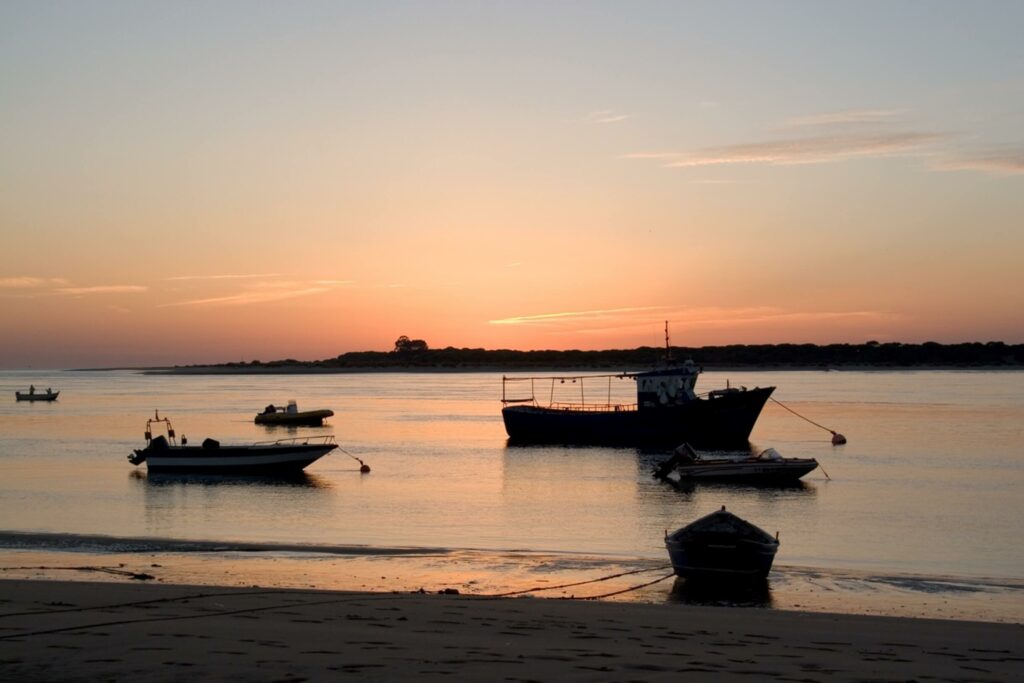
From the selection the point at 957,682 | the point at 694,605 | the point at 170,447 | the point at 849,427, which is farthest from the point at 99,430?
the point at 957,682

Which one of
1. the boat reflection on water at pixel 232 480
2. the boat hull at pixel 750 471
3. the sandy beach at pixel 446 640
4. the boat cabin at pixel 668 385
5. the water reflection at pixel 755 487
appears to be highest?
the boat cabin at pixel 668 385

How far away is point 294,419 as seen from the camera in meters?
67.2

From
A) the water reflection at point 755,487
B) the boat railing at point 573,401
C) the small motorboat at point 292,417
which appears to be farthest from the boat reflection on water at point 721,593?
the small motorboat at point 292,417

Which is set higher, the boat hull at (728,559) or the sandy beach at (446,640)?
the sandy beach at (446,640)

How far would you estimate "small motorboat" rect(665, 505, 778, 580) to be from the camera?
689 inches

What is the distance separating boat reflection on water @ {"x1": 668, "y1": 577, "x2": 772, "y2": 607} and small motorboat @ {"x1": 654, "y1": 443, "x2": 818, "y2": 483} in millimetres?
18199

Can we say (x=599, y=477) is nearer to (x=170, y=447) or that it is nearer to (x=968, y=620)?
(x=170, y=447)

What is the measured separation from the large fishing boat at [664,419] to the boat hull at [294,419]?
57.7 ft

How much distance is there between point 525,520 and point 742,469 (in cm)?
1154

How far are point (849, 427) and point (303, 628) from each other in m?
56.9

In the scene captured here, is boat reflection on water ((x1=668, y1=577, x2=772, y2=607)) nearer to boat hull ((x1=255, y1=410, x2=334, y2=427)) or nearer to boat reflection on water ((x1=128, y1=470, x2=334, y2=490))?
boat reflection on water ((x1=128, y1=470, x2=334, y2=490))

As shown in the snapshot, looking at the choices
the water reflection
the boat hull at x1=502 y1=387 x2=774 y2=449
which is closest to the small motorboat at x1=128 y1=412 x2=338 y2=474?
the water reflection

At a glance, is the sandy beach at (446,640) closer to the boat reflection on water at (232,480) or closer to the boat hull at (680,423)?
the boat reflection on water at (232,480)

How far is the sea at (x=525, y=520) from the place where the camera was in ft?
57.8
